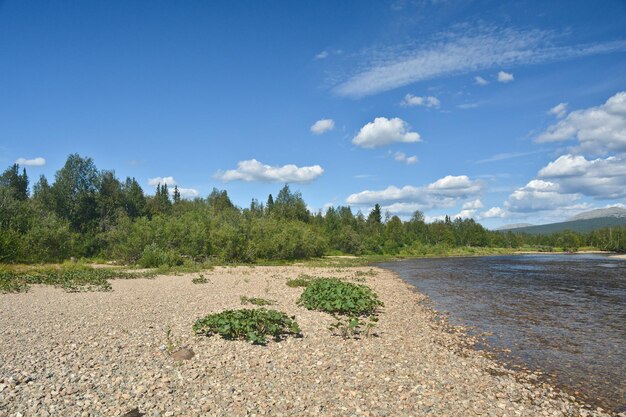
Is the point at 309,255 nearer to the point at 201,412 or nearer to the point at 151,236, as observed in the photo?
the point at 151,236

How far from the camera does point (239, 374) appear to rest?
1076 cm

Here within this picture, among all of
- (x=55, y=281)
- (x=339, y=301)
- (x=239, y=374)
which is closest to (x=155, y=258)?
(x=55, y=281)

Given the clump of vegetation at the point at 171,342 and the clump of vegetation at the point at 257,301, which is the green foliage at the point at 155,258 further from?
the clump of vegetation at the point at 171,342

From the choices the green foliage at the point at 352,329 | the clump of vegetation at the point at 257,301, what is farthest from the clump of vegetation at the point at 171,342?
the clump of vegetation at the point at 257,301

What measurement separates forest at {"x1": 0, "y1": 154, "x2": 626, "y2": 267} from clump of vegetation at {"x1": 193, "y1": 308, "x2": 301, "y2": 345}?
36.8 meters

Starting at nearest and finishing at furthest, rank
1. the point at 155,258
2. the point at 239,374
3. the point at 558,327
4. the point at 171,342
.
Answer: the point at 239,374 → the point at 171,342 → the point at 558,327 → the point at 155,258

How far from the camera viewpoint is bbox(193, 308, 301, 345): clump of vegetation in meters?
13.7

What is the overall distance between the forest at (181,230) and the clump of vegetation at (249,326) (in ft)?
121

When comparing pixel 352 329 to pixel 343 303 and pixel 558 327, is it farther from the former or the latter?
pixel 558 327

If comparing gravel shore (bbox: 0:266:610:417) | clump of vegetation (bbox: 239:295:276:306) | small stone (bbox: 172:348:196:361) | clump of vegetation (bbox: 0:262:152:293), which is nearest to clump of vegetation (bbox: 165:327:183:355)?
gravel shore (bbox: 0:266:610:417)

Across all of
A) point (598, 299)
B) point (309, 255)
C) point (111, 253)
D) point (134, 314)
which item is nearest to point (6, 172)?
point (111, 253)

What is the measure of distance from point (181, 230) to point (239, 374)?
50.9 m

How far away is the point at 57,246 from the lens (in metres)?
48.3

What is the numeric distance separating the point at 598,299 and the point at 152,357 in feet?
108
